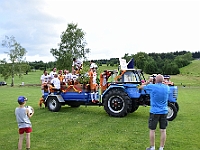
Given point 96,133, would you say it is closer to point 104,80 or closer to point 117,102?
point 117,102

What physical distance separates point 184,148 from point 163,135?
2.84 feet

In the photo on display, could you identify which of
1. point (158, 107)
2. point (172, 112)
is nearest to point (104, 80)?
point (172, 112)

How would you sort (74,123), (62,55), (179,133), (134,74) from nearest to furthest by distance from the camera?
1. (179,133)
2. (74,123)
3. (134,74)
4. (62,55)

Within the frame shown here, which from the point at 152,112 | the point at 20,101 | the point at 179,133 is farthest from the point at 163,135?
the point at 20,101

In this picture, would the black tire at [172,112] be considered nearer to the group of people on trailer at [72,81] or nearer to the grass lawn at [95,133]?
the grass lawn at [95,133]

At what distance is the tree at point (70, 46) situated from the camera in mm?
53206

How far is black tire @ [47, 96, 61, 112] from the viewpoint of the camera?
553 inches

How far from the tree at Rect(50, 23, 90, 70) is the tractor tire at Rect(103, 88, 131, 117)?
4082 centimetres

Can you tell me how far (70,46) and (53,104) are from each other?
132 feet

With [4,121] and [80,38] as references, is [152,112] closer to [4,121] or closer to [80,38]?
[4,121]

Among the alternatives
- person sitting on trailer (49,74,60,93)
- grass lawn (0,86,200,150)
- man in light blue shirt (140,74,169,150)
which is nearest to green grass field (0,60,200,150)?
grass lawn (0,86,200,150)

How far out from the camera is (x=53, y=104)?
1434 cm

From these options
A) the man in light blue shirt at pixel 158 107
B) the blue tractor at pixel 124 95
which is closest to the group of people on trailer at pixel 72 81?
the blue tractor at pixel 124 95

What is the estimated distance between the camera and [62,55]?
53.2 meters
